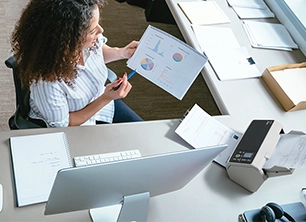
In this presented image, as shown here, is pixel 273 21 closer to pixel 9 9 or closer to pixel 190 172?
pixel 190 172

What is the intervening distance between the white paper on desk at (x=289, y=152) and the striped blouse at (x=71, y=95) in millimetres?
749

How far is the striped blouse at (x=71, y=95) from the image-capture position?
1446mm

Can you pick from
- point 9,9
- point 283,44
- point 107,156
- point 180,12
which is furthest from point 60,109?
point 9,9

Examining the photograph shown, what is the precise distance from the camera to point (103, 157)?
1.41m

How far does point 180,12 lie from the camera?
2.08 m

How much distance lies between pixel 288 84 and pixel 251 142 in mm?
502

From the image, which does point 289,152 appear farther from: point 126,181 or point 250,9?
point 250,9

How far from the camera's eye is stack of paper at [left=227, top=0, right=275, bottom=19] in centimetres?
219

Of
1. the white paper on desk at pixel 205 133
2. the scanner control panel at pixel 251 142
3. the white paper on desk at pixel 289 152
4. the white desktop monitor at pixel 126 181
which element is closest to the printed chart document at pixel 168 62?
the white paper on desk at pixel 205 133

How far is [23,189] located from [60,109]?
342 millimetres

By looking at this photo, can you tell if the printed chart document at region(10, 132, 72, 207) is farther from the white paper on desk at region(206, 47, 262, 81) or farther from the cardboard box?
the cardboard box

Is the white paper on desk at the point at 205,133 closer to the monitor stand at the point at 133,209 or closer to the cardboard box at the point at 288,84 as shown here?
the cardboard box at the point at 288,84

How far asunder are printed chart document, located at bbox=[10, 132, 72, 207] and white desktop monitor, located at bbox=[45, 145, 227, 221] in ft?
0.72

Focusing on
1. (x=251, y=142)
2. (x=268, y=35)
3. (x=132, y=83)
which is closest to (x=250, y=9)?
(x=268, y=35)
